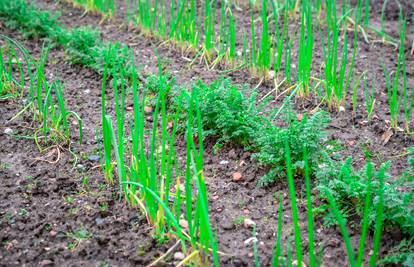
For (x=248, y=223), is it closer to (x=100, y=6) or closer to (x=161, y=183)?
(x=161, y=183)

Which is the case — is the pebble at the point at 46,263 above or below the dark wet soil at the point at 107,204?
below

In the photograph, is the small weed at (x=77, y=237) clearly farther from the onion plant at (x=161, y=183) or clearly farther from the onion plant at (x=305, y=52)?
the onion plant at (x=305, y=52)

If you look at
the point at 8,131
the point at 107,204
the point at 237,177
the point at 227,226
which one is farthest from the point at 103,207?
the point at 8,131

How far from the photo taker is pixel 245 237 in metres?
2.19

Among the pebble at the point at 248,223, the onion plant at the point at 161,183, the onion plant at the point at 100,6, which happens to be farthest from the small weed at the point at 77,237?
the onion plant at the point at 100,6

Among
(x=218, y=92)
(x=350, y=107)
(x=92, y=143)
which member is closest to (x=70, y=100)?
(x=92, y=143)

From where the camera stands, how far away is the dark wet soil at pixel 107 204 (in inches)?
82.0

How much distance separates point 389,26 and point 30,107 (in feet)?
9.19

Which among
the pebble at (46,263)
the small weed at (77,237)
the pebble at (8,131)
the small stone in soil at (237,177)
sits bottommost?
the pebble at (46,263)

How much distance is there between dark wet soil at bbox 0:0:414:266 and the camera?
2.08 m

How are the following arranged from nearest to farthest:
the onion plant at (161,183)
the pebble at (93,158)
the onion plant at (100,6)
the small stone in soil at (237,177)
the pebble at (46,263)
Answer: the onion plant at (161,183), the pebble at (46,263), the small stone in soil at (237,177), the pebble at (93,158), the onion plant at (100,6)

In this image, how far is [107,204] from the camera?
2340 mm

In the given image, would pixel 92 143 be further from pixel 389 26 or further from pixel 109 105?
pixel 389 26

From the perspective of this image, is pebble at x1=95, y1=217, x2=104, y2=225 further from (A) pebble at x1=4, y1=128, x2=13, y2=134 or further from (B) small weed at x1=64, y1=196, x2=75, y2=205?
(A) pebble at x1=4, y1=128, x2=13, y2=134
